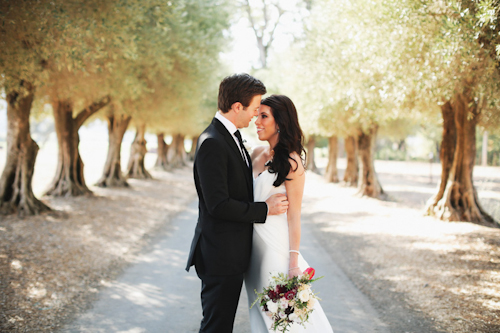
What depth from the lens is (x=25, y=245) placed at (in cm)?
732

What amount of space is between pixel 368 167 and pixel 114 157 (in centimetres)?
1267

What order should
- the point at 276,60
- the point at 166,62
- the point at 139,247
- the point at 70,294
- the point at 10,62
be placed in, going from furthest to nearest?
1. the point at 276,60
2. the point at 166,62
3. the point at 139,247
4. the point at 10,62
5. the point at 70,294

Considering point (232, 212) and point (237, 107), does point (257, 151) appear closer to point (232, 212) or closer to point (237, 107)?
point (237, 107)

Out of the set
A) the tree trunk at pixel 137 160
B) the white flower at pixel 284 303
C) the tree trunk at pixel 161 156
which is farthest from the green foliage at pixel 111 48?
the tree trunk at pixel 161 156

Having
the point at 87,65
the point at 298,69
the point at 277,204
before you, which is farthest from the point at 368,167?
the point at 277,204

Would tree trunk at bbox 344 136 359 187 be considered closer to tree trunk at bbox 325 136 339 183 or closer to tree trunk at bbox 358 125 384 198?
tree trunk at bbox 325 136 339 183

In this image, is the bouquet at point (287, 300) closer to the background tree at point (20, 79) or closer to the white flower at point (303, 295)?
the white flower at point (303, 295)

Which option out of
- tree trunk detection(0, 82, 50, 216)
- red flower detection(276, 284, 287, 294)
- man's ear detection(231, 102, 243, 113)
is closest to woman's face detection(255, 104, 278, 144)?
man's ear detection(231, 102, 243, 113)

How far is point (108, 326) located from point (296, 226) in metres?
2.87

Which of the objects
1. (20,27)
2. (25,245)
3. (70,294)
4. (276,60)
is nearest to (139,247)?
(25,245)

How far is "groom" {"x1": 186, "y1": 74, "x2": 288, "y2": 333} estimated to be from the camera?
2.66m

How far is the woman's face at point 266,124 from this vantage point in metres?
3.08

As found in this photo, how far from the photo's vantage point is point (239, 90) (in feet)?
9.09

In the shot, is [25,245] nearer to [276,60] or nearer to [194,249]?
[194,249]
